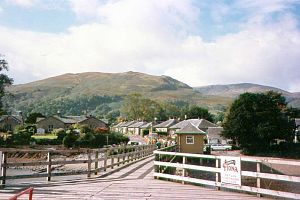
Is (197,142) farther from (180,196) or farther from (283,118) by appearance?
(180,196)

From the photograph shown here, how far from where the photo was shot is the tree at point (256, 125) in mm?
63531

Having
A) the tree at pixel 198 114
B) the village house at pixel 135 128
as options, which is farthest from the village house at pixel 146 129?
the tree at pixel 198 114

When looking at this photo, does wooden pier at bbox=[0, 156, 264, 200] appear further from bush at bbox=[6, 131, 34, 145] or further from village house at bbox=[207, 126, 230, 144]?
village house at bbox=[207, 126, 230, 144]

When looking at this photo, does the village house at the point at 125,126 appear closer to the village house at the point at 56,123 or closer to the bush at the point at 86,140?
the village house at the point at 56,123

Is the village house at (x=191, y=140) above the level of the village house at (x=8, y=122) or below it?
below

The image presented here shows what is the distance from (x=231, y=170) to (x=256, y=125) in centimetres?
5478

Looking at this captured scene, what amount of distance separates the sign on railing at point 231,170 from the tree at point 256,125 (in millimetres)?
52447

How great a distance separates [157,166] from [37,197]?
711 cm

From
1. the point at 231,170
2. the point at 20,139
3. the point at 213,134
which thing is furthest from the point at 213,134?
the point at 231,170

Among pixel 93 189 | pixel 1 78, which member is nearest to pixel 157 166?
pixel 93 189

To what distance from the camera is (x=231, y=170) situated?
12.0m

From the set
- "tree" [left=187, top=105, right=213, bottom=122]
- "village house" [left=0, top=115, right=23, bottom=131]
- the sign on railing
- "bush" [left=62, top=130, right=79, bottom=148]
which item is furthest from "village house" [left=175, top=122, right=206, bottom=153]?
"tree" [left=187, top=105, right=213, bottom=122]

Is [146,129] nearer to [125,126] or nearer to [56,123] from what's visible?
[56,123]

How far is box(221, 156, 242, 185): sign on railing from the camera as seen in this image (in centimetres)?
1175
